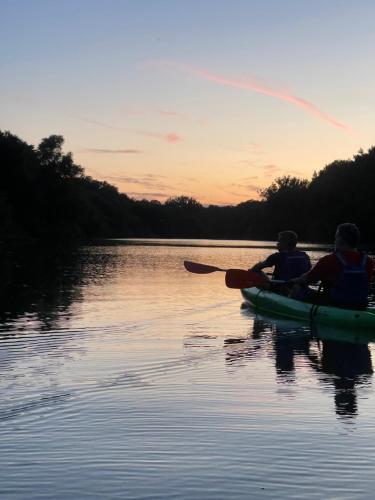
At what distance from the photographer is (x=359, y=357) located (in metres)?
8.01

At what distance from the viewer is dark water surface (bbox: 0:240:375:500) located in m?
3.76

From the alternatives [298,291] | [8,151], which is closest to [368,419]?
[298,291]

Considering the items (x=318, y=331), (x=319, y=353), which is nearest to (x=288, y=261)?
(x=318, y=331)

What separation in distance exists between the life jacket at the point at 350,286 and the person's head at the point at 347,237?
14 centimetres

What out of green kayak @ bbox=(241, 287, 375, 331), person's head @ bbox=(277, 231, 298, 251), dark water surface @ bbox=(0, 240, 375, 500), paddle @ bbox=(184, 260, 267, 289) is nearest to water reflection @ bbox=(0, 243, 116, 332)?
dark water surface @ bbox=(0, 240, 375, 500)

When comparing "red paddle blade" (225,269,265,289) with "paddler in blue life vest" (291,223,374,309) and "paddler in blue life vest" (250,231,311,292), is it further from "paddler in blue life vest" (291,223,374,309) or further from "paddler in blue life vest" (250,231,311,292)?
"paddler in blue life vest" (291,223,374,309)

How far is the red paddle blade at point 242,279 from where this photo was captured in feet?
39.7

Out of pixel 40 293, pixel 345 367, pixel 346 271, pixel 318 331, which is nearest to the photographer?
pixel 345 367

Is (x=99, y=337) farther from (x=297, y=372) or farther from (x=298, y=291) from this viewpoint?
(x=298, y=291)

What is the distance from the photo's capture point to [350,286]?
9.79 m

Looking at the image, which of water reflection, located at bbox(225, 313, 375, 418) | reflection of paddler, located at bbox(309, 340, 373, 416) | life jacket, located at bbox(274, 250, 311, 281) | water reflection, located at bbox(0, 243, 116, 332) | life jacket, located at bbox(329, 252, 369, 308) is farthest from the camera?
life jacket, located at bbox(274, 250, 311, 281)

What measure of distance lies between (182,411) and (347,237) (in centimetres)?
473

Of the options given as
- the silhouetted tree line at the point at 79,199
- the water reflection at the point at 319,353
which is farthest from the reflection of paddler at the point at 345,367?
the silhouetted tree line at the point at 79,199

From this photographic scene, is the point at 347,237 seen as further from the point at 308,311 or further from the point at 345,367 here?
the point at 345,367
